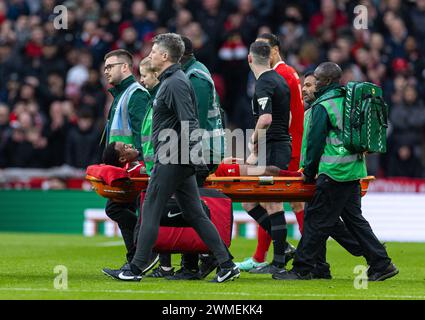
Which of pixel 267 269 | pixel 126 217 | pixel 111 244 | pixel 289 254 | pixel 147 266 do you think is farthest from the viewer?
pixel 111 244

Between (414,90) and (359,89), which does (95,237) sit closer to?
(414,90)

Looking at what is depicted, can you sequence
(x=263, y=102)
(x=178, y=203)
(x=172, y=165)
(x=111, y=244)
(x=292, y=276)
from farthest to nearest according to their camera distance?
(x=111, y=244), (x=263, y=102), (x=292, y=276), (x=178, y=203), (x=172, y=165)

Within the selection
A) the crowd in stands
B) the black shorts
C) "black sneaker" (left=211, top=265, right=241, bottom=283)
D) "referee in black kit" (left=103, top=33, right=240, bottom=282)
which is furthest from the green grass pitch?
the crowd in stands

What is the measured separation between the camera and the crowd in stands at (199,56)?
70.6 feet

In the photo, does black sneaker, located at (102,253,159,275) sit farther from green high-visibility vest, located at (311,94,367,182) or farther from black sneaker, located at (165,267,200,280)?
green high-visibility vest, located at (311,94,367,182)

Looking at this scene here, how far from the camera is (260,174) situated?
12477 millimetres

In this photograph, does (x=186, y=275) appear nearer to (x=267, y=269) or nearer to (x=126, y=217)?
(x=126, y=217)

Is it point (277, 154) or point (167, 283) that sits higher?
point (277, 154)

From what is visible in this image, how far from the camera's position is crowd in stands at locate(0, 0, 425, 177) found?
21516 millimetres

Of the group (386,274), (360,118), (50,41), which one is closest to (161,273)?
(386,274)

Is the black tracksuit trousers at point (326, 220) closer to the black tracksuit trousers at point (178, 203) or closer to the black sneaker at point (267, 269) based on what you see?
the black sneaker at point (267, 269)

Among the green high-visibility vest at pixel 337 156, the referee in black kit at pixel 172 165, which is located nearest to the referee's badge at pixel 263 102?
the green high-visibility vest at pixel 337 156

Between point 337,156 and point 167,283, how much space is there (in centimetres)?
216

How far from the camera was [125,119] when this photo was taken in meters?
12.4
